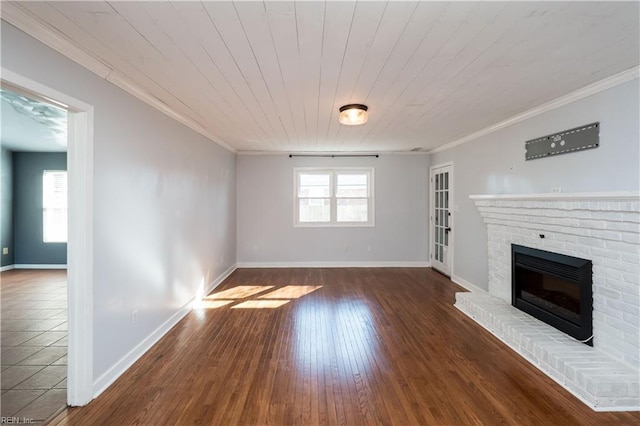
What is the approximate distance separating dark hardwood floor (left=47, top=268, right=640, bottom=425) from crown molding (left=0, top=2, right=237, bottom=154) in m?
2.41

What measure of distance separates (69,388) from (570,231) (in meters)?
4.34

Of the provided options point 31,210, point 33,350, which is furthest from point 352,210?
point 31,210

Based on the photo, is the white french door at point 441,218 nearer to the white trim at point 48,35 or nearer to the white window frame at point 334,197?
the white window frame at point 334,197

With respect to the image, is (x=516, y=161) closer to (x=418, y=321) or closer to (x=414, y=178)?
(x=418, y=321)

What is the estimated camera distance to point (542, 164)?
3289 mm

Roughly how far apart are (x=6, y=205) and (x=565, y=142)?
950 cm

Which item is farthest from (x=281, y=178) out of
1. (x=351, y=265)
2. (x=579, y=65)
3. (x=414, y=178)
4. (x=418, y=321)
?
(x=579, y=65)

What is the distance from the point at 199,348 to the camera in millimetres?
2932

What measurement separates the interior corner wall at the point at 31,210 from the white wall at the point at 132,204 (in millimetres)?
4538

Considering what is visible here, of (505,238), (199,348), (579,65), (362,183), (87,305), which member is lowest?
(199,348)

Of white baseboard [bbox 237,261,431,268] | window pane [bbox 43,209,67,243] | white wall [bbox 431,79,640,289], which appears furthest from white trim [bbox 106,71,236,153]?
window pane [bbox 43,209,67,243]

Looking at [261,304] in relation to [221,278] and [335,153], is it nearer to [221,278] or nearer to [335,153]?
[221,278]

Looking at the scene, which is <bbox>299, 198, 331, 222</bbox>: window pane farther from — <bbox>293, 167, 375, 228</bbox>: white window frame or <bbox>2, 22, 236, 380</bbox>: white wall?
<bbox>2, 22, 236, 380</bbox>: white wall

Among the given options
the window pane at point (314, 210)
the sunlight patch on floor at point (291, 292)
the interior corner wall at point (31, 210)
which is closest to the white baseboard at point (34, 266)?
the interior corner wall at point (31, 210)
